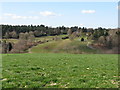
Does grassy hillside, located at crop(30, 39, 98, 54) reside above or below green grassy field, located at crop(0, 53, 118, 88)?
below

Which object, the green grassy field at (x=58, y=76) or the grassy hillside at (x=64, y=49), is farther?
the grassy hillside at (x=64, y=49)

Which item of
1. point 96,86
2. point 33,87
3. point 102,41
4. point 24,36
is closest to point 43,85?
point 33,87

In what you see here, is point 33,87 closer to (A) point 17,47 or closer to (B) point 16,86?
(B) point 16,86

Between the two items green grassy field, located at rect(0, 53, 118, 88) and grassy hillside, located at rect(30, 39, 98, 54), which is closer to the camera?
green grassy field, located at rect(0, 53, 118, 88)

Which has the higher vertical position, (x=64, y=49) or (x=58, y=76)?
(x=58, y=76)

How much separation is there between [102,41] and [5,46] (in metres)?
51.3

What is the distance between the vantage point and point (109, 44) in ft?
259

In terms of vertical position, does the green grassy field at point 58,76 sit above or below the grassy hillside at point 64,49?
above

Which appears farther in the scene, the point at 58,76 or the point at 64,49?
the point at 64,49

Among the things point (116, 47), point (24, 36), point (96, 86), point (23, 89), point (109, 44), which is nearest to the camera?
point (23, 89)

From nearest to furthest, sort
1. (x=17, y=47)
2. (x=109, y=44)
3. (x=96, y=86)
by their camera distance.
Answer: (x=96, y=86), (x=109, y=44), (x=17, y=47)

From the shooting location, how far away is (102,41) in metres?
89.9

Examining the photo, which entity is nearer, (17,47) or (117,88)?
(117,88)

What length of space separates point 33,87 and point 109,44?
7477 cm
